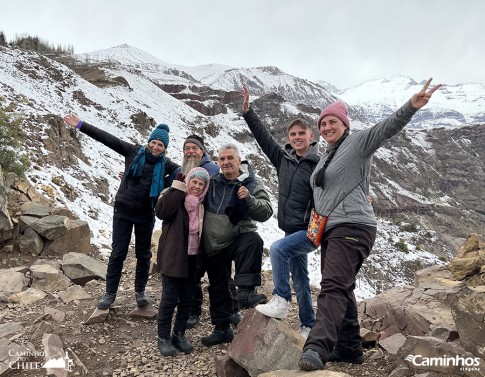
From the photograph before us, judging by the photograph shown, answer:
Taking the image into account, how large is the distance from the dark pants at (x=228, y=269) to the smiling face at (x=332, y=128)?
4.49ft

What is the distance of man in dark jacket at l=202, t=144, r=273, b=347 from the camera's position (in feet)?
13.0

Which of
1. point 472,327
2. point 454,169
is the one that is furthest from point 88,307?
point 454,169

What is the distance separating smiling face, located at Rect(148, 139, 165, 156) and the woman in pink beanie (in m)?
2.29

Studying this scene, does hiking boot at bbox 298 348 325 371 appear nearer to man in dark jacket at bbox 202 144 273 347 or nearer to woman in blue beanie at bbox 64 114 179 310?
man in dark jacket at bbox 202 144 273 347

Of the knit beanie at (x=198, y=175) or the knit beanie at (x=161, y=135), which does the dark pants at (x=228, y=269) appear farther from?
the knit beanie at (x=161, y=135)

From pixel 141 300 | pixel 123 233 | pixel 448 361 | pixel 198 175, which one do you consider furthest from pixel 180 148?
pixel 448 361

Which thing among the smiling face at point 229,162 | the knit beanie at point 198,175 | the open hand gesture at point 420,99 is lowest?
the knit beanie at point 198,175

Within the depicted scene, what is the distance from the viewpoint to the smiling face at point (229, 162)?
3951 mm

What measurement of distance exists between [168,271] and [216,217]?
32.1 inches

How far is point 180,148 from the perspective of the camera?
111 feet

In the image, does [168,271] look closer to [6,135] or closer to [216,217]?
[216,217]

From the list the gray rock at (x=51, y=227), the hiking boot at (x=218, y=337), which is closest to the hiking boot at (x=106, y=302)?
the hiking boot at (x=218, y=337)

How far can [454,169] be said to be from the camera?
81.1 m

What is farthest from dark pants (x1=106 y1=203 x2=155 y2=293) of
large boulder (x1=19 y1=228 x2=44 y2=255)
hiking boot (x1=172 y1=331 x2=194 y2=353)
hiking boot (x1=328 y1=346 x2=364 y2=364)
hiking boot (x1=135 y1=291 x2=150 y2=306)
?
large boulder (x1=19 y1=228 x2=44 y2=255)
